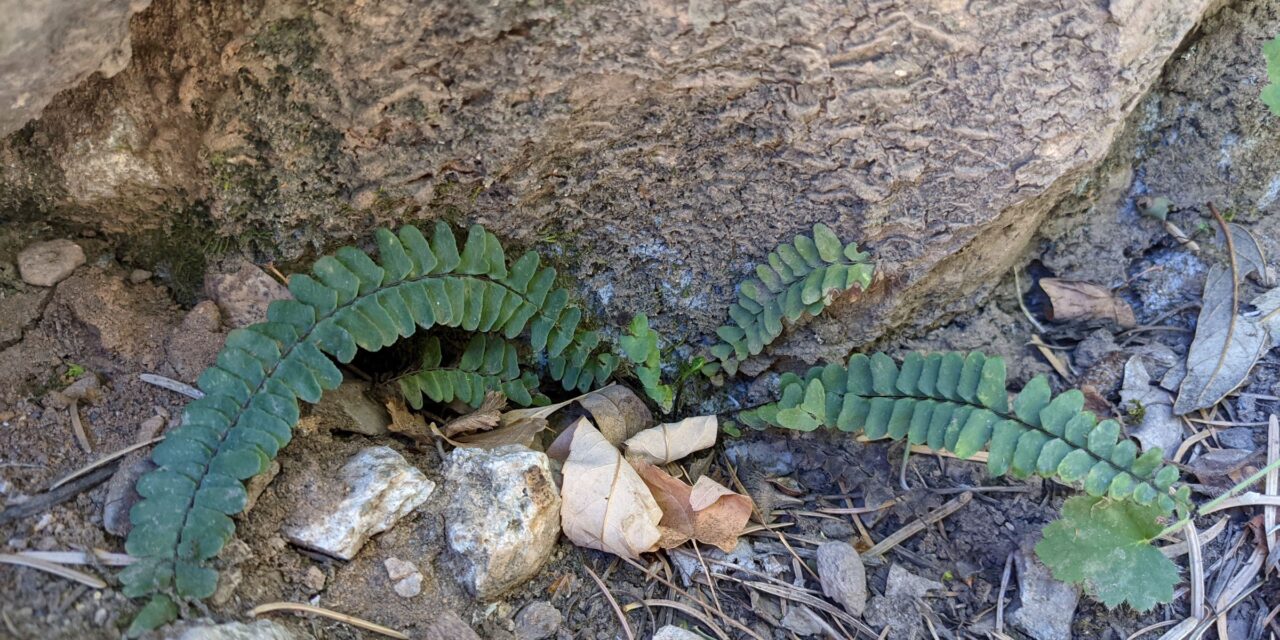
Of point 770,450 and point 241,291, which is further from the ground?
point 241,291

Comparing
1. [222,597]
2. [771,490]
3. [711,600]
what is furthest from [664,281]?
[222,597]

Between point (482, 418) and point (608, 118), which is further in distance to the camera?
point (482, 418)

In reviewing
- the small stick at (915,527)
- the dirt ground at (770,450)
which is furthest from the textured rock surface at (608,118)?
the small stick at (915,527)

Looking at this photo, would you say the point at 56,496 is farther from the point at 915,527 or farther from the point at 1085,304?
the point at 1085,304

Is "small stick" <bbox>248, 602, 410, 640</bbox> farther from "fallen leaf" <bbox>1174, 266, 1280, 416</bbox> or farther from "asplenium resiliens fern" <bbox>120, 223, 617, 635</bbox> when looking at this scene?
"fallen leaf" <bbox>1174, 266, 1280, 416</bbox>

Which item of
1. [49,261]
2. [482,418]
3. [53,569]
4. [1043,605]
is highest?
[49,261]

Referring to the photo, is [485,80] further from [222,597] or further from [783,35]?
[222,597]

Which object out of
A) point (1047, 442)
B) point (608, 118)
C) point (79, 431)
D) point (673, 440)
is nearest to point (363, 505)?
point (79, 431)
